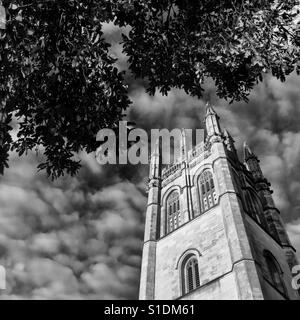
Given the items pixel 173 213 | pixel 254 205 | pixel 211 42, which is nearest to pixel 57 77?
pixel 211 42

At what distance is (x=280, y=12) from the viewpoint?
6.82 m

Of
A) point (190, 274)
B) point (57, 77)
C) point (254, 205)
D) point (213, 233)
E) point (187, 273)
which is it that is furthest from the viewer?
point (254, 205)

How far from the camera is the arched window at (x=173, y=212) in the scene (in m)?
28.1

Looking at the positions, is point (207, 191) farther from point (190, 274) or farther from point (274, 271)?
point (274, 271)

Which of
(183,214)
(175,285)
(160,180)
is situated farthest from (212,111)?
(175,285)

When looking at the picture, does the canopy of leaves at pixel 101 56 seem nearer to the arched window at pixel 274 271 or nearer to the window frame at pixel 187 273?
the window frame at pixel 187 273

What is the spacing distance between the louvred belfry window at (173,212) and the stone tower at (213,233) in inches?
1.0

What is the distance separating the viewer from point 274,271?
903 inches

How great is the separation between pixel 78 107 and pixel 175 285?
60.1 feet

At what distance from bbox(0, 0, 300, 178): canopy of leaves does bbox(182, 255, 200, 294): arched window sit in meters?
16.7

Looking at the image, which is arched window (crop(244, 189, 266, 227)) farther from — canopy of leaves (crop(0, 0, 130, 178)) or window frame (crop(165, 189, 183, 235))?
canopy of leaves (crop(0, 0, 130, 178))

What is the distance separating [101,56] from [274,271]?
20595 mm

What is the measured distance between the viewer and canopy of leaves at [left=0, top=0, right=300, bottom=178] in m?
6.20

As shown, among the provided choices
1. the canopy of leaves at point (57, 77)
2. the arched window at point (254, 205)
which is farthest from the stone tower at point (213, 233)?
the canopy of leaves at point (57, 77)
